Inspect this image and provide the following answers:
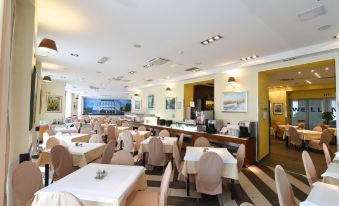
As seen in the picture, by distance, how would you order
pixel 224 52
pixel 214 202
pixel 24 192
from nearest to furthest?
pixel 24 192 → pixel 214 202 → pixel 224 52

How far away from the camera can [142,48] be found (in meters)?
4.35

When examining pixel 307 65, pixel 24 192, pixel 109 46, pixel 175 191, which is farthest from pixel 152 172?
pixel 307 65

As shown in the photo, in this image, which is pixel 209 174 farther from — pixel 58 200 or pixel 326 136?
pixel 326 136

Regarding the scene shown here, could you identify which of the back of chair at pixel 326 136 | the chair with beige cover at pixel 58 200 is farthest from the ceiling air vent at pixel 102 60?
the back of chair at pixel 326 136

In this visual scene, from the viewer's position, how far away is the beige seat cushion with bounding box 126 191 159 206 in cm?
213

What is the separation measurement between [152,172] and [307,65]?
15.2ft

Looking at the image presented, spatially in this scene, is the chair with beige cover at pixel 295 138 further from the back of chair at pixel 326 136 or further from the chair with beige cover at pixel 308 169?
the chair with beige cover at pixel 308 169

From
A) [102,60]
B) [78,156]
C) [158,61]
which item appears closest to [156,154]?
[78,156]

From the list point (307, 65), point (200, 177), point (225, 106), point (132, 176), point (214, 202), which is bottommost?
point (214, 202)

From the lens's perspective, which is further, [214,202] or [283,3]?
[214,202]

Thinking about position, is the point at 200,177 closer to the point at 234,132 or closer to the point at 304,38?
the point at 234,132

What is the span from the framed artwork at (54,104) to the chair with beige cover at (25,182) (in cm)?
820

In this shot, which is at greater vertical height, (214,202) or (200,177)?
(200,177)

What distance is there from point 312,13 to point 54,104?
10.5 m
